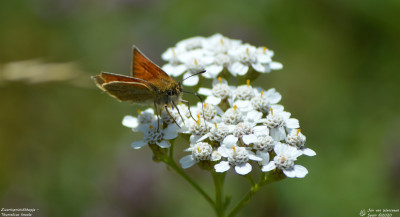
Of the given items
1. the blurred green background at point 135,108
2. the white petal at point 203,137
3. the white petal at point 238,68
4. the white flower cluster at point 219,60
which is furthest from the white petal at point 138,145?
the blurred green background at point 135,108

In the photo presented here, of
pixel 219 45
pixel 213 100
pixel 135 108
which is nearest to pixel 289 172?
pixel 213 100

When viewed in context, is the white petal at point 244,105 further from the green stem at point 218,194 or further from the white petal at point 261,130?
the green stem at point 218,194

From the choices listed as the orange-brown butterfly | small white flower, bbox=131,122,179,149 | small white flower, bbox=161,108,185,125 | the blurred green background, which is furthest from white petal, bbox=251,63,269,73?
the blurred green background

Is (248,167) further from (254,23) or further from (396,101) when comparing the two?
(254,23)

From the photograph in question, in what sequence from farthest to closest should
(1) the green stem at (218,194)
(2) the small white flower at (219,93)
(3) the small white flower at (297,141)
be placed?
(2) the small white flower at (219,93), (1) the green stem at (218,194), (3) the small white flower at (297,141)

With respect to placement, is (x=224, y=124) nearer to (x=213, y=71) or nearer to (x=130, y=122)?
(x=213, y=71)

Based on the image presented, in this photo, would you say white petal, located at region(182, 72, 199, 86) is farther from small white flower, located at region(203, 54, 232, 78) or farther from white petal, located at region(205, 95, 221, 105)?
white petal, located at region(205, 95, 221, 105)

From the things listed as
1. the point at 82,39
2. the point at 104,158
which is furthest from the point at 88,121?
the point at 82,39
